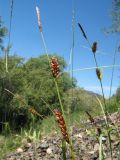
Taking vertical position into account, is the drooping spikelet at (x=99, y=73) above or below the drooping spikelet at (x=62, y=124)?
above

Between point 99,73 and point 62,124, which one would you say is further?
point 99,73

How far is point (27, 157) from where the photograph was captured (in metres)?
5.75

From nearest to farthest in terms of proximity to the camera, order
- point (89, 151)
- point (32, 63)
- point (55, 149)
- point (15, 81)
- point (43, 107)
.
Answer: point (89, 151) → point (55, 149) → point (43, 107) → point (15, 81) → point (32, 63)

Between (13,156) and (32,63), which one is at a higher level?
(32,63)

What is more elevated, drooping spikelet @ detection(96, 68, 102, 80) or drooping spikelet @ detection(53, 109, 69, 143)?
drooping spikelet @ detection(96, 68, 102, 80)

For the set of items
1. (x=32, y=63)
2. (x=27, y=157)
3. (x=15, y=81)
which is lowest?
(x=27, y=157)

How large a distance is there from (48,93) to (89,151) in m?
23.5

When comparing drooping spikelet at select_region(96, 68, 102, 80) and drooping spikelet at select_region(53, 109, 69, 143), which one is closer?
drooping spikelet at select_region(53, 109, 69, 143)

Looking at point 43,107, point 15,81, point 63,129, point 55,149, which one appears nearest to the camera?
point 63,129

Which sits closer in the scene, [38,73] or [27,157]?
[27,157]

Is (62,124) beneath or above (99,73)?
beneath

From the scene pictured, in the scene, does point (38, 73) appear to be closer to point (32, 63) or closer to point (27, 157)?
point (32, 63)

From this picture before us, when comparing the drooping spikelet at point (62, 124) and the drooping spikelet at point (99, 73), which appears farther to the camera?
the drooping spikelet at point (99, 73)

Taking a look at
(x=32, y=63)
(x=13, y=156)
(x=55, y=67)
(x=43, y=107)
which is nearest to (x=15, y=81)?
(x=43, y=107)
